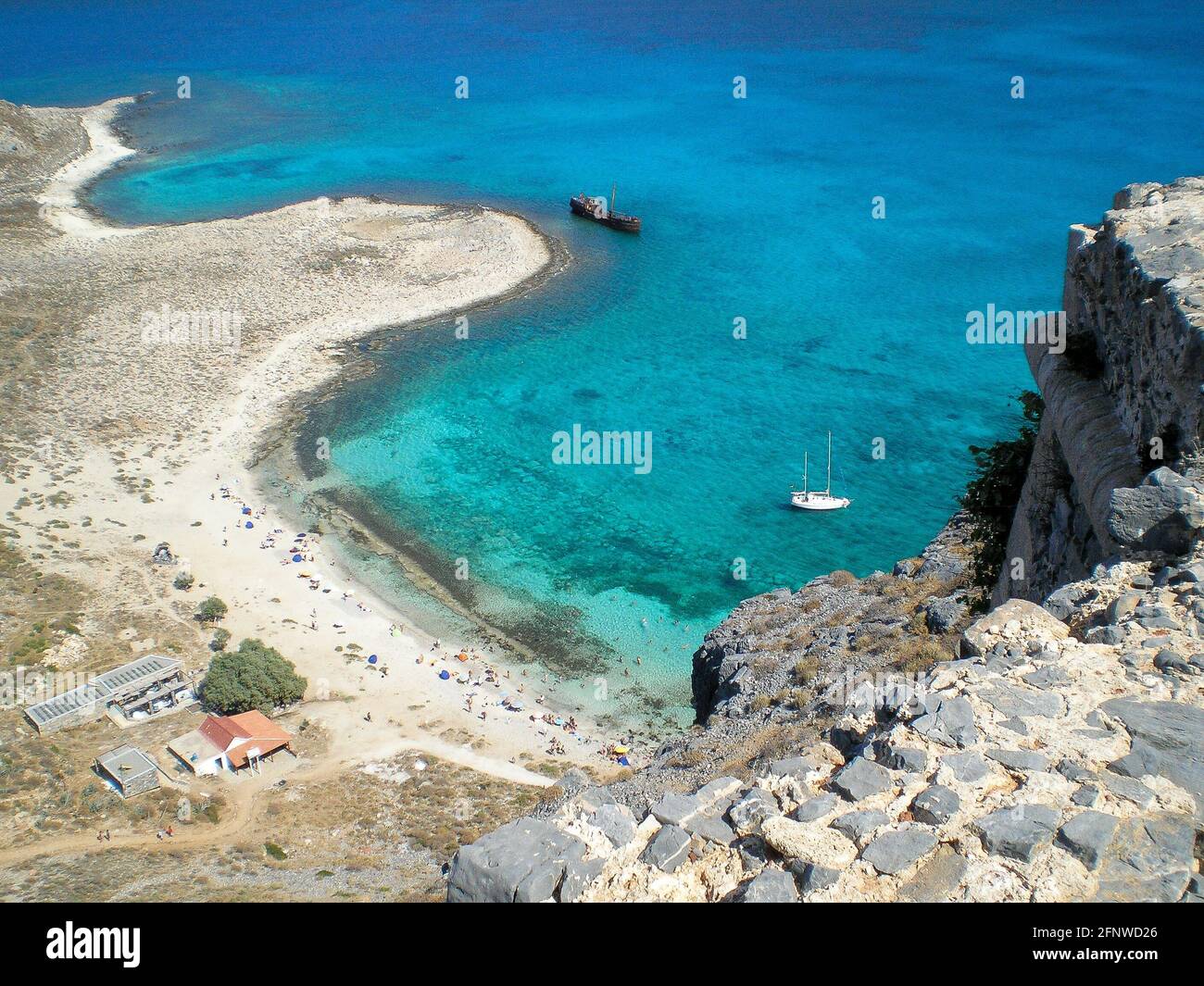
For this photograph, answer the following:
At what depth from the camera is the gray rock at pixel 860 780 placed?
6.93 m

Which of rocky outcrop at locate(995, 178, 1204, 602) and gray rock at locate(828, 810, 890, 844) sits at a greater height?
rocky outcrop at locate(995, 178, 1204, 602)

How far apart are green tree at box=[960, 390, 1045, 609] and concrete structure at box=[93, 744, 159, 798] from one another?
17.3 m

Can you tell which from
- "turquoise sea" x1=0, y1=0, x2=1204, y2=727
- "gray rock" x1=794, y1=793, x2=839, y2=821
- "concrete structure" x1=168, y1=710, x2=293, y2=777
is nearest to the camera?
"gray rock" x1=794, y1=793, x2=839, y2=821

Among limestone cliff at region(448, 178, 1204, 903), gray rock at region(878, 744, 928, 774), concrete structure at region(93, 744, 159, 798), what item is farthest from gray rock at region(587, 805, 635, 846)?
concrete structure at region(93, 744, 159, 798)

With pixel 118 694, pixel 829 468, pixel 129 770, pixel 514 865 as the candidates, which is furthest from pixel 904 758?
pixel 829 468

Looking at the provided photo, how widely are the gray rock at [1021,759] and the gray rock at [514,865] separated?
3.17 metres

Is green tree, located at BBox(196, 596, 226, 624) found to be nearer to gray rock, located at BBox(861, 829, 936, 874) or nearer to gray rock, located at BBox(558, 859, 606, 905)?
gray rock, located at BBox(558, 859, 606, 905)

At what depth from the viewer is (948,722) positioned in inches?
287

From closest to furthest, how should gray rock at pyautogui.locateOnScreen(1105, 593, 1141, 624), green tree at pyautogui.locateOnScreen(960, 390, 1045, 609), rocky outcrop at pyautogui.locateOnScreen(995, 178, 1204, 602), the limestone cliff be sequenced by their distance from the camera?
the limestone cliff → gray rock at pyautogui.locateOnScreen(1105, 593, 1141, 624) → rocky outcrop at pyautogui.locateOnScreen(995, 178, 1204, 602) → green tree at pyautogui.locateOnScreen(960, 390, 1045, 609)

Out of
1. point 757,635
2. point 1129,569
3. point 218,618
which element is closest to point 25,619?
point 218,618

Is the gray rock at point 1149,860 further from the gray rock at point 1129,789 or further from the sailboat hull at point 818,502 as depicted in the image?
the sailboat hull at point 818,502

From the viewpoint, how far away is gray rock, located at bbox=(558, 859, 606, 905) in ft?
21.6

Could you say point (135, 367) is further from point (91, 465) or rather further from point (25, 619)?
point (25, 619)

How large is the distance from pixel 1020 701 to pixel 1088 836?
4.84 feet
